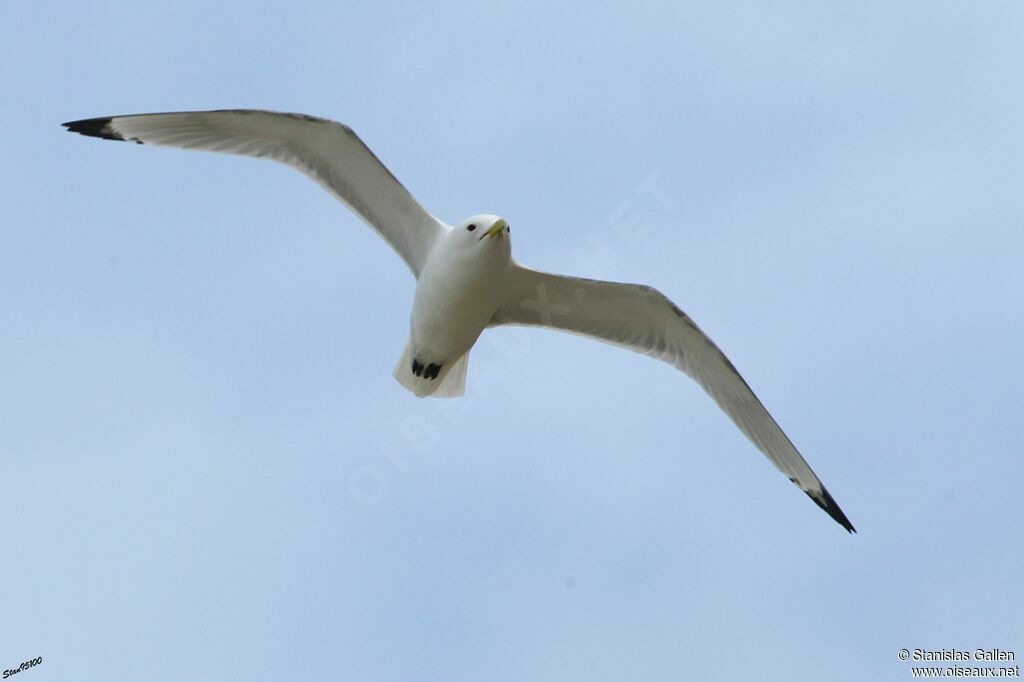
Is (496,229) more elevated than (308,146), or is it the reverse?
(308,146)

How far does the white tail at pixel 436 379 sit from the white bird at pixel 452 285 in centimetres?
1

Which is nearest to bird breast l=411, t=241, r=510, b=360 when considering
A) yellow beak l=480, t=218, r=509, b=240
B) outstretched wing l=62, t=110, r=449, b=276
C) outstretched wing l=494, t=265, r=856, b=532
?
yellow beak l=480, t=218, r=509, b=240

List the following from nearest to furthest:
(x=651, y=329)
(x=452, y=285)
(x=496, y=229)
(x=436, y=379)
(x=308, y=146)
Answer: (x=496, y=229)
(x=452, y=285)
(x=308, y=146)
(x=436, y=379)
(x=651, y=329)

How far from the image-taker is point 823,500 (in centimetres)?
1163

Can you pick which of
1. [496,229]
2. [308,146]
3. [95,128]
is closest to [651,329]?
[496,229]

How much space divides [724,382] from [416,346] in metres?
2.52

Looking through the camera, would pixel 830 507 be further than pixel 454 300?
Yes

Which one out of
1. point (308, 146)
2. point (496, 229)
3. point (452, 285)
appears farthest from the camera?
point (308, 146)

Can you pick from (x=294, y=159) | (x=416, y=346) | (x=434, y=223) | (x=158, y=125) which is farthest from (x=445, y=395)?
(x=158, y=125)

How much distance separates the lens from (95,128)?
34.6 ft

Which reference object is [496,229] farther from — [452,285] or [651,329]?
[651,329]

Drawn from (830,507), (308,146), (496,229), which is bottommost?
(830,507)

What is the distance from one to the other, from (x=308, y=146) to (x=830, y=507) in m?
5.25

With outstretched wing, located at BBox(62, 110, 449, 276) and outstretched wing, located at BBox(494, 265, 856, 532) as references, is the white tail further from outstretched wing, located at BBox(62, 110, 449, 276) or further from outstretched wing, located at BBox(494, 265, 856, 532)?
outstretched wing, located at BBox(62, 110, 449, 276)
